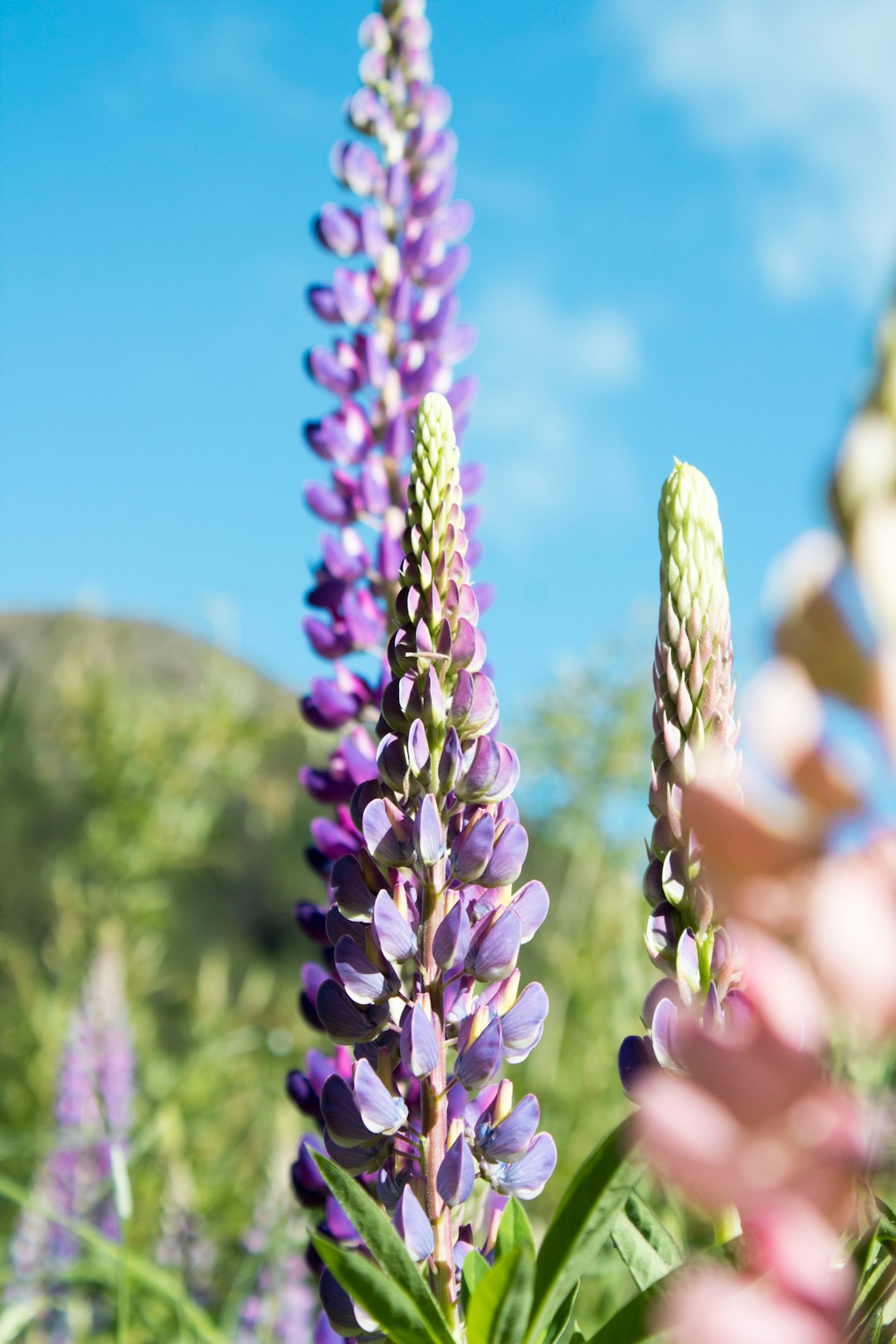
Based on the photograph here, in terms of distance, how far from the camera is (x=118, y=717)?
6465 mm

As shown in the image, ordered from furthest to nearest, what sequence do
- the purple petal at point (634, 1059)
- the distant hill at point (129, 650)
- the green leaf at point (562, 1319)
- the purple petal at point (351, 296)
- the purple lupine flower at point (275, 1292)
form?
1. the distant hill at point (129, 650)
2. the purple lupine flower at point (275, 1292)
3. the purple petal at point (351, 296)
4. the purple petal at point (634, 1059)
5. the green leaf at point (562, 1319)

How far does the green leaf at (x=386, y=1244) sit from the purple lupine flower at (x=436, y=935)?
18 centimetres

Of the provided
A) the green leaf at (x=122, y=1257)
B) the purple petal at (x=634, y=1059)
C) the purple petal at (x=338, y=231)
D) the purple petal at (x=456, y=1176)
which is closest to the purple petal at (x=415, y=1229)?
the purple petal at (x=456, y=1176)

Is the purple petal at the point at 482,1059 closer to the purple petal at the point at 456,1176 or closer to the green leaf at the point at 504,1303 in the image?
the purple petal at the point at 456,1176

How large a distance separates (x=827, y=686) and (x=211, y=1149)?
5.39 metres

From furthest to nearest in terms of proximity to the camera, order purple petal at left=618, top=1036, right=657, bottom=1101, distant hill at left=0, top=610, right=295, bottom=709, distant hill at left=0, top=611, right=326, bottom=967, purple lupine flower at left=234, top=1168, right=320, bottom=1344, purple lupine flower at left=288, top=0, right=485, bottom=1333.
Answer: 1. distant hill at left=0, top=610, right=295, bottom=709
2. distant hill at left=0, top=611, right=326, bottom=967
3. purple lupine flower at left=234, top=1168, right=320, bottom=1344
4. purple lupine flower at left=288, top=0, right=485, bottom=1333
5. purple petal at left=618, top=1036, right=657, bottom=1101

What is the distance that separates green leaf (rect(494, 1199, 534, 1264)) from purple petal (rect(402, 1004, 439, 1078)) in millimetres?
106

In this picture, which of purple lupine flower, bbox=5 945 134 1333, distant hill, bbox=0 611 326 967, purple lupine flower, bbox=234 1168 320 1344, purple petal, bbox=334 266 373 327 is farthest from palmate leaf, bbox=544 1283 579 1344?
purple lupine flower, bbox=5 945 134 1333

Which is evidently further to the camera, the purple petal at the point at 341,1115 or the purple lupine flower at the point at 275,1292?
the purple lupine flower at the point at 275,1292

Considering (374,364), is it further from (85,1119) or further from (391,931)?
(85,1119)

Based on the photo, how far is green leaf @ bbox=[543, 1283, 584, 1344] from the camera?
555 mm

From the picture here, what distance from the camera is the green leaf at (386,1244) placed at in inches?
19.8

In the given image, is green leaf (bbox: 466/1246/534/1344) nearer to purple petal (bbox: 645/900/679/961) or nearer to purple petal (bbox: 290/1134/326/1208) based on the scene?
purple petal (bbox: 645/900/679/961)

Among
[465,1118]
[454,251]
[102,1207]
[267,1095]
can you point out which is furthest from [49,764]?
[465,1118]
